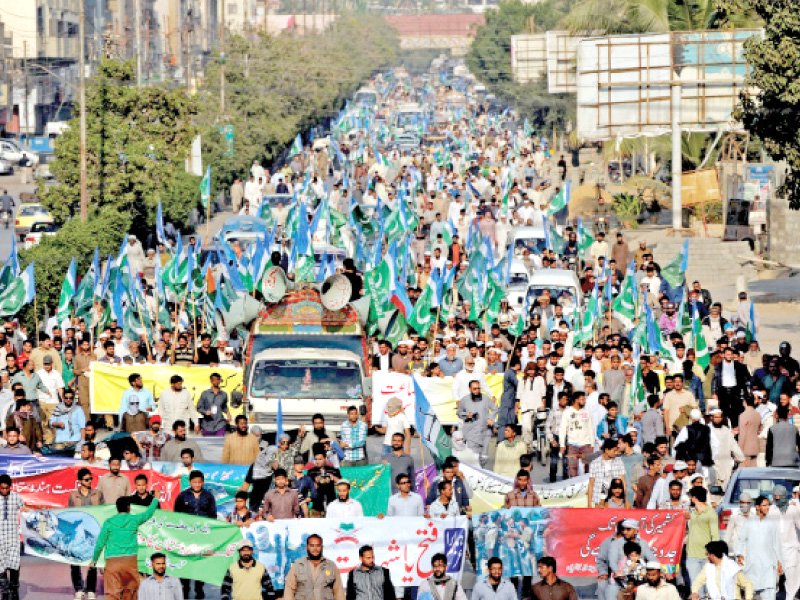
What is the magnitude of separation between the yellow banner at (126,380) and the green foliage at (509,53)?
71.7 m

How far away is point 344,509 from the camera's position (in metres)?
17.0

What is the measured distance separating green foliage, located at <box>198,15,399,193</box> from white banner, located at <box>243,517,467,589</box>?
143 feet

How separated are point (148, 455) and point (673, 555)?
5.41 metres

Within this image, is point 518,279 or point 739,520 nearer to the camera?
point 739,520

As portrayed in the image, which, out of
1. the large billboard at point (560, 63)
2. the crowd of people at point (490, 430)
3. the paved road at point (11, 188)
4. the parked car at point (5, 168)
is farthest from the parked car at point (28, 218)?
the parked car at point (5, 168)

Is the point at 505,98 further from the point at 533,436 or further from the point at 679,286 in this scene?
→ the point at 533,436

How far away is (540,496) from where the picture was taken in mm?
18656

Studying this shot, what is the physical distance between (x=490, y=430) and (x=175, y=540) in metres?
6.18

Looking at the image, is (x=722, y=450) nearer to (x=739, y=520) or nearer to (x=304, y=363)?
(x=739, y=520)

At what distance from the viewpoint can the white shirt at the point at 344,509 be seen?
55.7 ft

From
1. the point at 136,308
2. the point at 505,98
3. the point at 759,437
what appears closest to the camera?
the point at 759,437

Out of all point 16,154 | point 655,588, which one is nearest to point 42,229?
point 16,154

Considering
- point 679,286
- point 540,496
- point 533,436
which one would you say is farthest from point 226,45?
point 540,496

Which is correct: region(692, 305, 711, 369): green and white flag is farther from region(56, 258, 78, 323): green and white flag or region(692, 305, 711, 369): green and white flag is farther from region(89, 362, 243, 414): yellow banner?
region(56, 258, 78, 323): green and white flag
